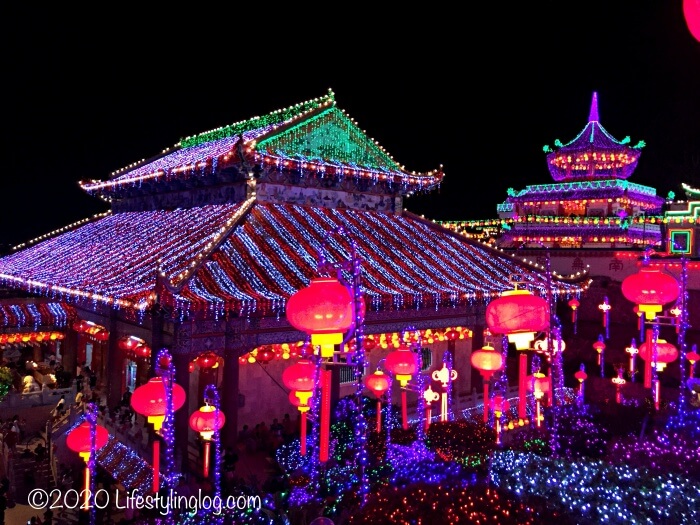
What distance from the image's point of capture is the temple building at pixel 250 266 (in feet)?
35.4

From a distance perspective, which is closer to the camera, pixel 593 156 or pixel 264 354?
pixel 264 354

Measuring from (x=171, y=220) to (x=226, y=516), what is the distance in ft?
31.4

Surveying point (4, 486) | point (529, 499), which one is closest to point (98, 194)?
point (4, 486)

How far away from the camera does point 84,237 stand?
16.9 meters

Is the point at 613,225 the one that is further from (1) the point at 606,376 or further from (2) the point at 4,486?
(2) the point at 4,486

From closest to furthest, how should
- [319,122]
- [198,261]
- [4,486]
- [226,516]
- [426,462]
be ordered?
[226,516]
[426,462]
[198,261]
[4,486]
[319,122]

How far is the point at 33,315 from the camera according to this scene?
611 inches

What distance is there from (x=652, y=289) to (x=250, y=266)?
7313 millimetres

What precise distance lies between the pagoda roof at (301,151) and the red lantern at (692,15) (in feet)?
33.9

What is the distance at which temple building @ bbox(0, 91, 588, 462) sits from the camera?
10.8 m

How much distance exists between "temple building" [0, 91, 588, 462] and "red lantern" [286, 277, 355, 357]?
3.84 m

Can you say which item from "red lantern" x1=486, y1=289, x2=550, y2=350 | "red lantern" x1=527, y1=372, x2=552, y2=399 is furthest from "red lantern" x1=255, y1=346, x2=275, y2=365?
"red lantern" x1=486, y1=289, x2=550, y2=350

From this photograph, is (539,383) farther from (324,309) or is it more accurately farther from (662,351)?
(324,309)

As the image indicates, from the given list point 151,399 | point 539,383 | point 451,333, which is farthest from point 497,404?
point 151,399
